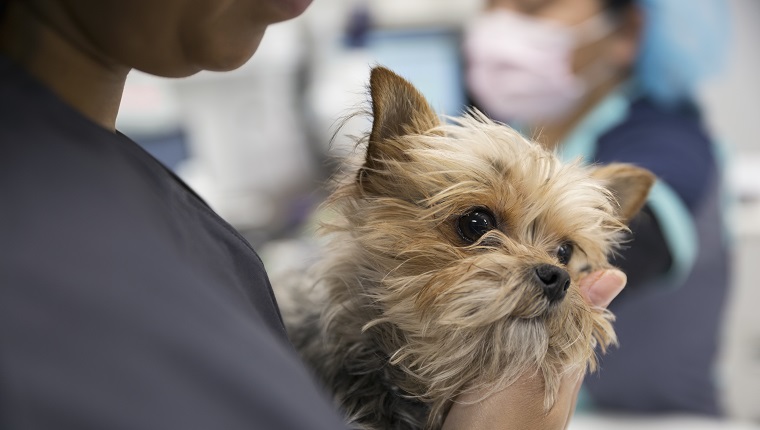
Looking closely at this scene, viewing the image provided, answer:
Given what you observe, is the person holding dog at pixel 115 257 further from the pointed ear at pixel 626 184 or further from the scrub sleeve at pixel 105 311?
the pointed ear at pixel 626 184

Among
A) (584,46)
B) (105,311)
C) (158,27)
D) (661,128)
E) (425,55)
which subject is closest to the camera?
(105,311)

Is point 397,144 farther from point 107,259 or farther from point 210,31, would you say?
point 107,259

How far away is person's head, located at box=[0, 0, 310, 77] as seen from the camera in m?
0.63

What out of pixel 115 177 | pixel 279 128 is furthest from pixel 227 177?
pixel 115 177

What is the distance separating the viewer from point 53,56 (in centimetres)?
64

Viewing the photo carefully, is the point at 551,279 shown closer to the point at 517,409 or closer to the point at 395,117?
the point at 517,409

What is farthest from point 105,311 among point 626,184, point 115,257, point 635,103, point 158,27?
point 635,103

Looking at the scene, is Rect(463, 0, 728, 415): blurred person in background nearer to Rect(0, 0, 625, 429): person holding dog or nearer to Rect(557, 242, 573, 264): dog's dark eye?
Rect(557, 242, 573, 264): dog's dark eye

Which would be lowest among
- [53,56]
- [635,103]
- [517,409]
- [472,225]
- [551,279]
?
[517,409]

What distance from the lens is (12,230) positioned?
1.64ft

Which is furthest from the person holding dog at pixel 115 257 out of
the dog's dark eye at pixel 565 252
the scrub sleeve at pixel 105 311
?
the dog's dark eye at pixel 565 252

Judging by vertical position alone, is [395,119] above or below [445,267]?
above

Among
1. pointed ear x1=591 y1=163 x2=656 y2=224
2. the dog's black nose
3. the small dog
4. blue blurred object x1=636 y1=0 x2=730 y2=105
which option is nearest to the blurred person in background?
blue blurred object x1=636 y1=0 x2=730 y2=105

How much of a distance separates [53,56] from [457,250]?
1.79 feet
